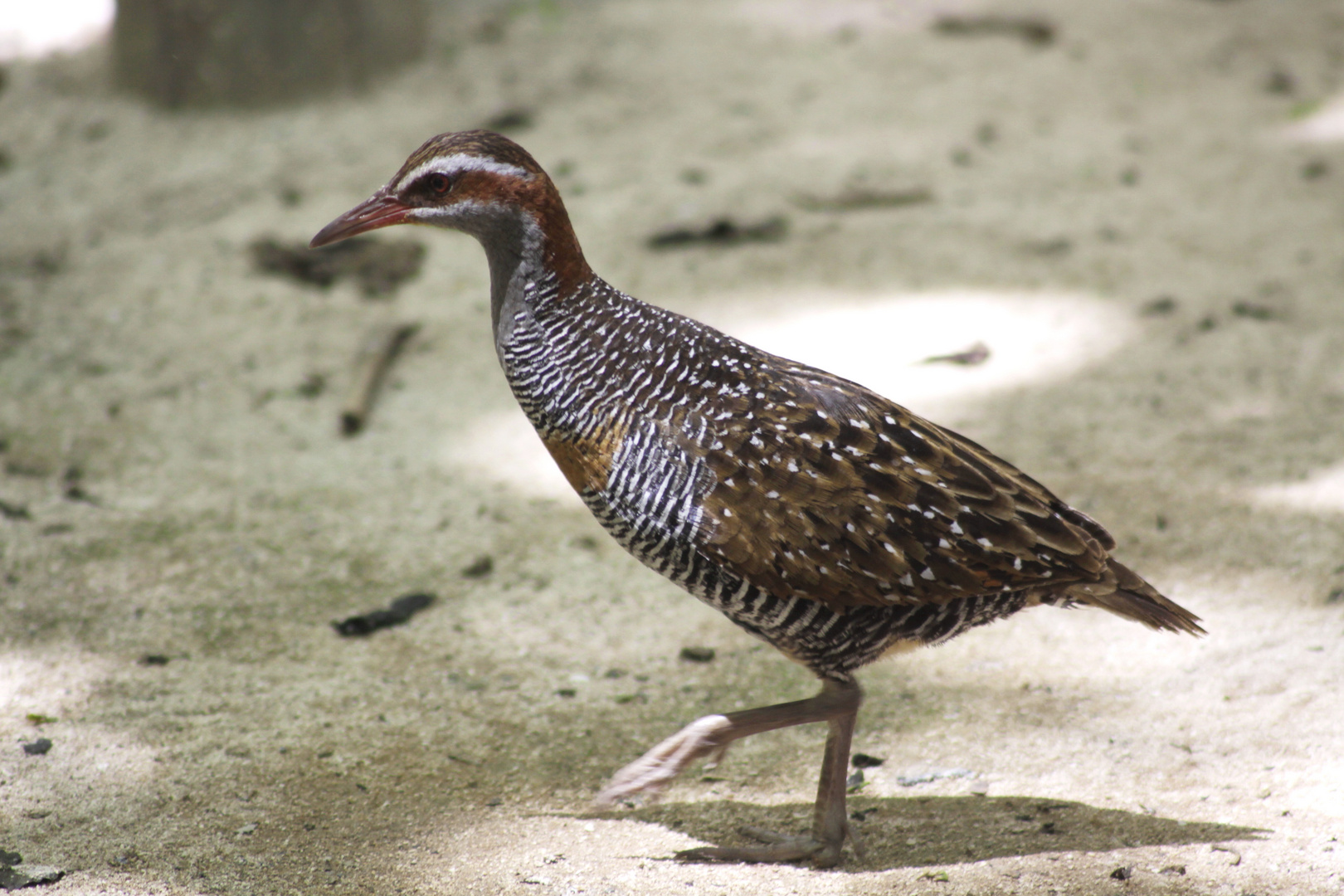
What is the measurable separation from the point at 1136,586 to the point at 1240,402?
2473 mm

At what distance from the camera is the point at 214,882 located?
3180 millimetres

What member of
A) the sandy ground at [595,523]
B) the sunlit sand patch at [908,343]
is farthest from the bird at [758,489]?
the sunlit sand patch at [908,343]

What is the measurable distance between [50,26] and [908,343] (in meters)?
6.87

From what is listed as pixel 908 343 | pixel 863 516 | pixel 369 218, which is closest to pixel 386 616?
pixel 369 218

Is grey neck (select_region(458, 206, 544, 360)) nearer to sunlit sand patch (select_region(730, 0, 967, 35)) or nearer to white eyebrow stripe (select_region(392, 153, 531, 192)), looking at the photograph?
white eyebrow stripe (select_region(392, 153, 531, 192))

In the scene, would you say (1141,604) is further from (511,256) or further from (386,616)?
(386,616)

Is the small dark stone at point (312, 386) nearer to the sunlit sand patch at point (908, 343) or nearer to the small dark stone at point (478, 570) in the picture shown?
the sunlit sand patch at point (908, 343)

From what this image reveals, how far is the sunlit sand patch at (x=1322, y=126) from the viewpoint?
25.7ft

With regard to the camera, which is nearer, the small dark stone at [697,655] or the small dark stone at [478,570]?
the small dark stone at [697,655]

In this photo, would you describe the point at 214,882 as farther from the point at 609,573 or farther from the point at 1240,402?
the point at 1240,402

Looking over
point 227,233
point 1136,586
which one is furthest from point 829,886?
point 227,233

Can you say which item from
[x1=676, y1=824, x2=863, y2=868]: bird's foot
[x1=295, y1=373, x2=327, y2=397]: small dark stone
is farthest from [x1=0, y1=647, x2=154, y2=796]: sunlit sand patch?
[x1=295, y1=373, x2=327, y2=397]: small dark stone

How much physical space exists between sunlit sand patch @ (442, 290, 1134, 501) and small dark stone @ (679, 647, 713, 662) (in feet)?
3.93

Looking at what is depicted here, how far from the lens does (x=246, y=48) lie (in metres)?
8.00
